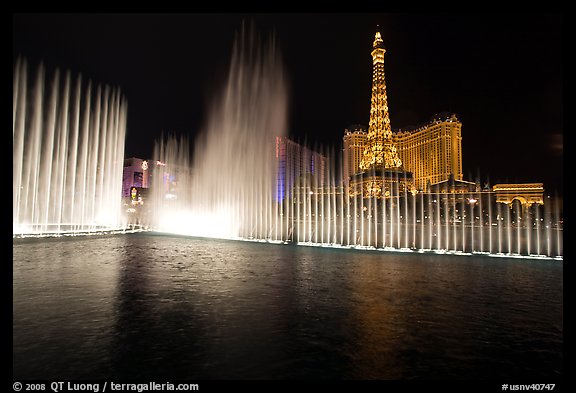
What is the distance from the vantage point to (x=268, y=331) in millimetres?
5527

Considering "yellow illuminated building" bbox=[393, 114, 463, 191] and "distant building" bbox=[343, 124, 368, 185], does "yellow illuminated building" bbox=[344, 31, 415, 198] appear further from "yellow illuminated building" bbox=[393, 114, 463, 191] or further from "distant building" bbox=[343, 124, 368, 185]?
"distant building" bbox=[343, 124, 368, 185]

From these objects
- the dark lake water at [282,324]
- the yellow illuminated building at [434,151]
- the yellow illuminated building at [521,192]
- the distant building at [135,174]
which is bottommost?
the dark lake water at [282,324]

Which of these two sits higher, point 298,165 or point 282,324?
point 298,165

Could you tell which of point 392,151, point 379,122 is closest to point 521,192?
point 392,151

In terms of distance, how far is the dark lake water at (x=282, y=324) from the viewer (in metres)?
4.37

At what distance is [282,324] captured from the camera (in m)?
5.84

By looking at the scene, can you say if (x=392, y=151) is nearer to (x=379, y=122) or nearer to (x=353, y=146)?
(x=379, y=122)

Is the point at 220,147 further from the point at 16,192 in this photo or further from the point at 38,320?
the point at 38,320

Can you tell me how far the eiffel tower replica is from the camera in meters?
81.7

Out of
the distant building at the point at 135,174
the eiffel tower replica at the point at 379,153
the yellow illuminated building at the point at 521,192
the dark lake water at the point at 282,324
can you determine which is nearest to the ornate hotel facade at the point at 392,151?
the eiffel tower replica at the point at 379,153

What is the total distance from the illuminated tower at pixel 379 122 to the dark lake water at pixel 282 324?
75.8m

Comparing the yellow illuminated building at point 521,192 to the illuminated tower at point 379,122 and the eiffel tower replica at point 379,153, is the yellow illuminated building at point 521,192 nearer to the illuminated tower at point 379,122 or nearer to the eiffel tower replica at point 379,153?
the eiffel tower replica at point 379,153

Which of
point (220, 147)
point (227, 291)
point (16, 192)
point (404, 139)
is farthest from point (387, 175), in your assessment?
point (227, 291)

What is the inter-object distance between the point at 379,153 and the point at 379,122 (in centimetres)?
683
